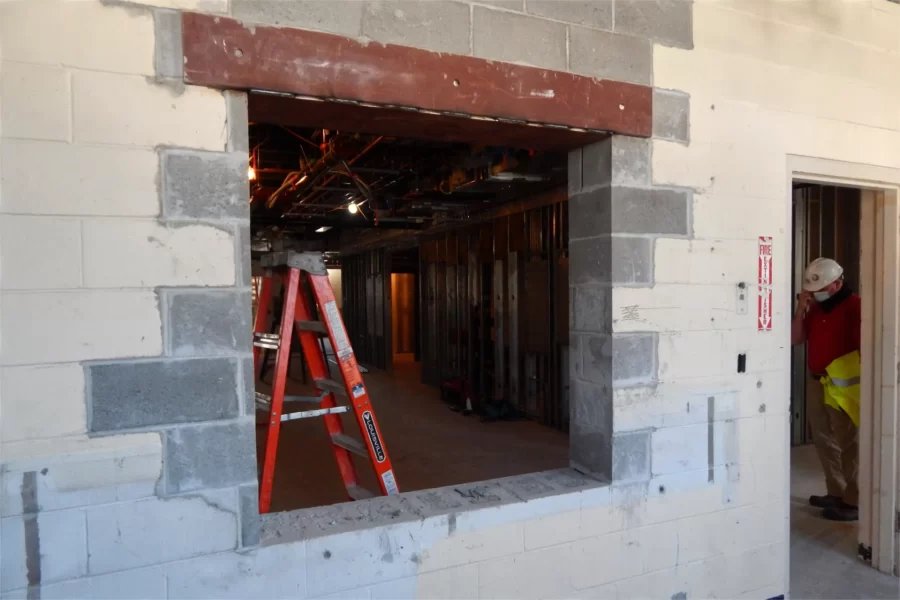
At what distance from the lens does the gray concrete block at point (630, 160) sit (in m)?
2.39

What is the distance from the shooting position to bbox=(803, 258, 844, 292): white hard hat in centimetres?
368

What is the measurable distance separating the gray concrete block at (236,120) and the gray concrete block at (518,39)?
738 millimetres

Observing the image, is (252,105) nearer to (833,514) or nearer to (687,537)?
(687,537)

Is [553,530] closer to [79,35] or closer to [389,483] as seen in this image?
[389,483]

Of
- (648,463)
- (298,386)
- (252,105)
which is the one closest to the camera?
(252,105)

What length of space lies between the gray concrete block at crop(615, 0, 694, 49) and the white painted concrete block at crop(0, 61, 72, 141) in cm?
194

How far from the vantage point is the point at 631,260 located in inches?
95.3

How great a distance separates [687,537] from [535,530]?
767mm

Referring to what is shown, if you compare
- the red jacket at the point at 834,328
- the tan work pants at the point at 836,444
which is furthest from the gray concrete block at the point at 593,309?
the tan work pants at the point at 836,444

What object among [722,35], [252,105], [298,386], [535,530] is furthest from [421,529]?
[298,386]

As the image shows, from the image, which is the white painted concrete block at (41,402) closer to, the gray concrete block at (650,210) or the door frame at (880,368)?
the gray concrete block at (650,210)

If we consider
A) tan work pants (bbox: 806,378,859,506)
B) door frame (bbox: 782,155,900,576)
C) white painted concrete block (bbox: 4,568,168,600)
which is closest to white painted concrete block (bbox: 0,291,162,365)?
white painted concrete block (bbox: 4,568,168,600)

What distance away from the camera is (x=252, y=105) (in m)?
1.94

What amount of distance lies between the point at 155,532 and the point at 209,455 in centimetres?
25
